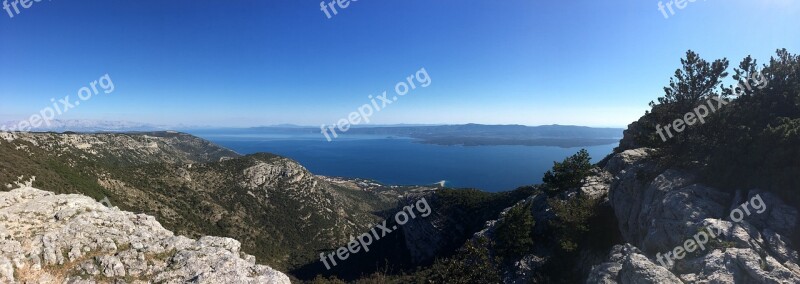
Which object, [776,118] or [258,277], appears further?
[258,277]

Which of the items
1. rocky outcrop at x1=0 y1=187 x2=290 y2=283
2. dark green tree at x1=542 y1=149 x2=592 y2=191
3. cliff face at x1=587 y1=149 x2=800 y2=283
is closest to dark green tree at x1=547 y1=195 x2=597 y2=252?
dark green tree at x1=542 y1=149 x2=592 y2=191

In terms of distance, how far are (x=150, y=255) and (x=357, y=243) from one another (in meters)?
89.2

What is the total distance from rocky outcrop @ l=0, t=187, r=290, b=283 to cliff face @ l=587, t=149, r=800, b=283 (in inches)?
1357

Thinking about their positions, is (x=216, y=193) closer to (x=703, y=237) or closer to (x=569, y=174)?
(x=569, y=174)

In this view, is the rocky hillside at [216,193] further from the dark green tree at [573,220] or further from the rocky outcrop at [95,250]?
the dark green tree at [573,220]

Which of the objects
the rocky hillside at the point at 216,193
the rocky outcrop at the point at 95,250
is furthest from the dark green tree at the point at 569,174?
the rocky hillside at the point at 216,193

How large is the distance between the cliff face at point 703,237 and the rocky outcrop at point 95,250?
113 feet

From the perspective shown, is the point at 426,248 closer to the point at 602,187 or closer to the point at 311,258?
the point at 311,258

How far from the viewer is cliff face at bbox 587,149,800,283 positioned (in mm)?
20656

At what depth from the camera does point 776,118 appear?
28.9 m

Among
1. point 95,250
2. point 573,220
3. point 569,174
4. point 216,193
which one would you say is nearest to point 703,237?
point 573,220

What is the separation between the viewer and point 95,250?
3269cm

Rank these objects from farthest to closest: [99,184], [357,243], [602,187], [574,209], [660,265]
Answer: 1. [357,243]
2. [99,184]
3. [602,187]
4. [574,209]
5. [660,265]

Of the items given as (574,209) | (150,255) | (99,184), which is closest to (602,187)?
(574,209)
